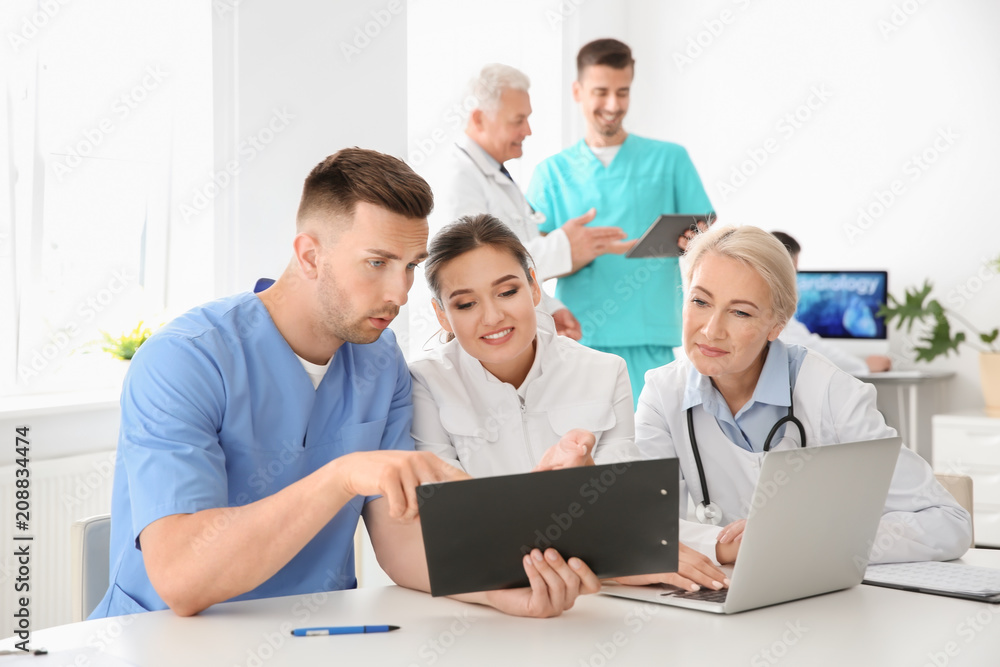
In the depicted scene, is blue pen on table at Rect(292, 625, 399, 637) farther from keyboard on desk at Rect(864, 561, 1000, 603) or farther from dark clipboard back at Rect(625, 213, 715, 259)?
dark clipboard back at Rect(625, 213, 715, 259)

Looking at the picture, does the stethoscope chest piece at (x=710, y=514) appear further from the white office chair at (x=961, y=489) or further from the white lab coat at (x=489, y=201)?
the white lab coat at (x=489, y=201)

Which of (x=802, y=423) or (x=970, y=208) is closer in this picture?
(x=802, y=423)

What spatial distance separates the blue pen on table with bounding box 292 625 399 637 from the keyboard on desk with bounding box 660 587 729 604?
15.5 inches

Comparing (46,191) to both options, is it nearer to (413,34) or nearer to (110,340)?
(110,340)

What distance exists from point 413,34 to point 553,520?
361 centimetres

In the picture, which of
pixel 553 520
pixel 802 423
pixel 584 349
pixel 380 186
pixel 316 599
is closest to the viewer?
pixel 553 520

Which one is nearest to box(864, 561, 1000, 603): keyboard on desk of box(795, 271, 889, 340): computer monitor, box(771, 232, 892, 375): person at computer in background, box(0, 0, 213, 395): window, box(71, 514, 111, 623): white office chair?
box(71, 514, 111, 623): white office chair

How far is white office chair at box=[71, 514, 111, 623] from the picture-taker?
5.19ft

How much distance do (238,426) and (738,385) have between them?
3.32 ft

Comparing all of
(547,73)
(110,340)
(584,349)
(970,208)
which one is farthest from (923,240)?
(110,340)

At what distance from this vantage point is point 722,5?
5.38 meters

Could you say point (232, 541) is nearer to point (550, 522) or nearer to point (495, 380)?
point (550, 522)

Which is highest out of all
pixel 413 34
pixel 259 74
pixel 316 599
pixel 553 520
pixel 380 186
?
pixel 413 34

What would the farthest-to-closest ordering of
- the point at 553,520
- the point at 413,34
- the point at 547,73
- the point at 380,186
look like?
1. the point at 547,73
2. the point at 413,34
3. the point at 380,186
4. the point at 553,520
